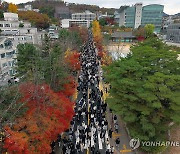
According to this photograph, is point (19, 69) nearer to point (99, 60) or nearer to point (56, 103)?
point (56, 103)

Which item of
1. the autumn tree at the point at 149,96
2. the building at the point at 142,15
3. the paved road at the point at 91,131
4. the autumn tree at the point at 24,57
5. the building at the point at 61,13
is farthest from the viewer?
the building at the point at 61,13

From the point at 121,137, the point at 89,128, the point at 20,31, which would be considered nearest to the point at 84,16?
the point at 20,31

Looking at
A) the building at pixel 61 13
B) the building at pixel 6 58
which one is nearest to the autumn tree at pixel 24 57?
the building at pixel 6 58

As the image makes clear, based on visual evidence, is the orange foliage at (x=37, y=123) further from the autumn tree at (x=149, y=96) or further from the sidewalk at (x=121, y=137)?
the sidewalk at (x=121, y=137)

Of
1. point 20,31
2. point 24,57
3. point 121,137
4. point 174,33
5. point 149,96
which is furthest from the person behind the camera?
point 174,33

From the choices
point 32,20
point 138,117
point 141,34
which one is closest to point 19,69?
point 138,117

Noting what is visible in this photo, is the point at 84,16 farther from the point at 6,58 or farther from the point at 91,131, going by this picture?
the point at 91,131
